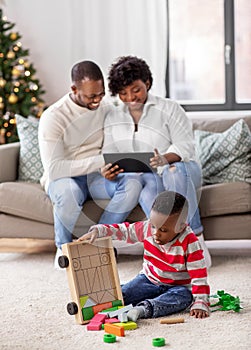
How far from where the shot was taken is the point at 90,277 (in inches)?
110

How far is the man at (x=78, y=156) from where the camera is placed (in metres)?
3.61

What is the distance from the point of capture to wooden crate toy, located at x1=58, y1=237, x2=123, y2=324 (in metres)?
2.75

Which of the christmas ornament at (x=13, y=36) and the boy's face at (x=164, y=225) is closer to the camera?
the boy's face at (x=164, y=225)

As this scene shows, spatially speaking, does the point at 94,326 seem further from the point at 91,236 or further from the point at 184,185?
the point at 184,185

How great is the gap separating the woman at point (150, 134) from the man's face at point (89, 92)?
0.29ft

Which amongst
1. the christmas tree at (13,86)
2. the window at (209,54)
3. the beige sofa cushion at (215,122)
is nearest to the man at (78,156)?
the beige sofa cushion at (215,122)

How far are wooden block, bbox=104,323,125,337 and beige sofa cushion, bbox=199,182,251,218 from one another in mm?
1252

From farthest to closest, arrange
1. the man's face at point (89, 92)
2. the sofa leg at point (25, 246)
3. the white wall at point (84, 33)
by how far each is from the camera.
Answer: the white wall at point (84, 33) < the sofa leg at point (25, 246) < the man's face at point (89, 92)

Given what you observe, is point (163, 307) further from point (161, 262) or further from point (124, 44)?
point (124, 44)

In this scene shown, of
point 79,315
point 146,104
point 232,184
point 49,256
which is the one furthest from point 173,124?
point 79,315

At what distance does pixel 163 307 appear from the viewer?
277 cm

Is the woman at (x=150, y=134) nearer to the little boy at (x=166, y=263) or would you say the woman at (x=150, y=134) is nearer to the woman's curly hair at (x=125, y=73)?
the woman's curly hair at (x=125, y=73)

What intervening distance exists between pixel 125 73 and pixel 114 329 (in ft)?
4.83

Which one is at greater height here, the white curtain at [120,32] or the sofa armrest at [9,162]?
the white curtain at [120,32]
